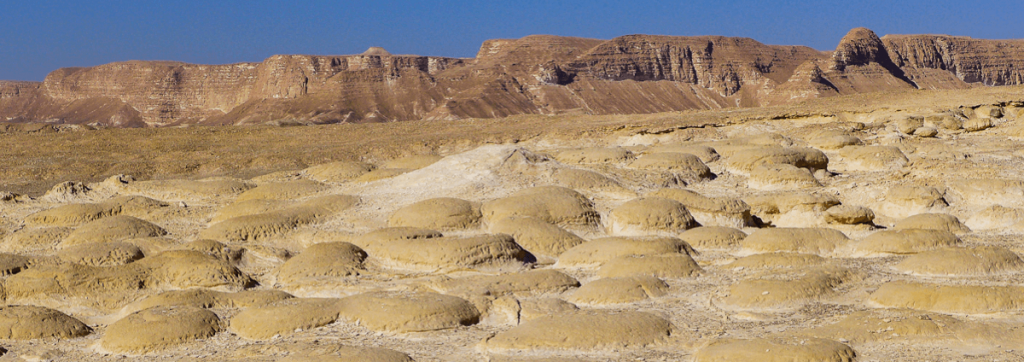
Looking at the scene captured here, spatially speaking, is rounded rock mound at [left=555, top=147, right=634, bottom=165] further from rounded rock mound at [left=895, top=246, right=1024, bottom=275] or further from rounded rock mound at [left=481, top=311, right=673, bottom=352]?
rounded rock mound at [left=481, top=311, right=673, bottom=352]

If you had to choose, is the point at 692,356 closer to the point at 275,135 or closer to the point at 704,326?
the point at 704,326

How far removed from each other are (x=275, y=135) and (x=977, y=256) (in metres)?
31.2

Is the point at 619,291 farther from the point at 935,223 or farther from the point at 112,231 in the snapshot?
the point at 112,231

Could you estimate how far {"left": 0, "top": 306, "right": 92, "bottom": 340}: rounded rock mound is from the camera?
43.9 ft

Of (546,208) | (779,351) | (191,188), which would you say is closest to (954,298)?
(779,351)

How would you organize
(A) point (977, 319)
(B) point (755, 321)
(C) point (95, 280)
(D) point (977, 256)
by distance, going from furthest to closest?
1. (C) point (95, 280)
2. (D) point (977, 256)
3. (B) point (755, 321)
4. (A) point (977, 319)

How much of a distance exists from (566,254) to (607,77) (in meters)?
170

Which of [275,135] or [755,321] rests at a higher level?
[275,135]

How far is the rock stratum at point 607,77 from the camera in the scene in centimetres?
16288

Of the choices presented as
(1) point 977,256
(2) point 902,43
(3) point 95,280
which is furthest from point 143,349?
(2) point 902,43

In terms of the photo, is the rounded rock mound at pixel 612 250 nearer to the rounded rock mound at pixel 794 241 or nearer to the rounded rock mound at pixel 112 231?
the rounded rock mound at pixel 794 241

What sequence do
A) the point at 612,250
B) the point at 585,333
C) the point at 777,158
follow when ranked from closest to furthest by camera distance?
the point at 585,333
the point at 612,250
the point at 777,158

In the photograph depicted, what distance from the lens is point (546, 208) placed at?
18.6 meters

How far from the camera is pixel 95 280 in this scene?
15805mm
